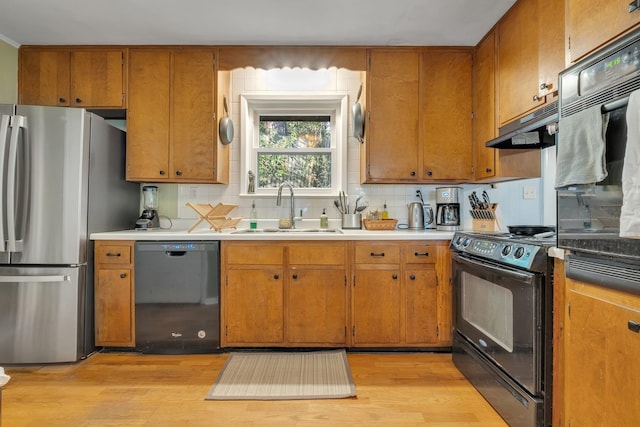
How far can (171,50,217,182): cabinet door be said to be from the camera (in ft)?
9.18

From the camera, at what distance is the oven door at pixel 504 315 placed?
1.55 meters

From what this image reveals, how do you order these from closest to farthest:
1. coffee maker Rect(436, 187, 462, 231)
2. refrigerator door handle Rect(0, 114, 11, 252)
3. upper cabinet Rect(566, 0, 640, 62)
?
upper cabinet Rect(566, 0, 640, 62) → refrigerator door handle Rect(0, 114, 11, 252) → coffee maker Rect(436, 187, 462, 231)

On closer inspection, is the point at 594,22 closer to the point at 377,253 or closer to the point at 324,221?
the point at 377,253

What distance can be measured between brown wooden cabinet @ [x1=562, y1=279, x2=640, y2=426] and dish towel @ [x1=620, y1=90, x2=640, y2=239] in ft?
0.78

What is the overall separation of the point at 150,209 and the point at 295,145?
56.3 inches

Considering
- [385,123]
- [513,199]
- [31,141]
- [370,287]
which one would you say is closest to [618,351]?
[370,287]

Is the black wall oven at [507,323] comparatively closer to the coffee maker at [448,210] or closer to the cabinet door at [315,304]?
the coffee maker at [448,210]

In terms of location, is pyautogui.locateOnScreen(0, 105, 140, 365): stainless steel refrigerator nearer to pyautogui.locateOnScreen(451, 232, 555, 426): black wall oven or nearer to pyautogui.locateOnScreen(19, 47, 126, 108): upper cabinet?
pyautogui.locateOnScreen(19, 47, 126, 108): upper cabinet

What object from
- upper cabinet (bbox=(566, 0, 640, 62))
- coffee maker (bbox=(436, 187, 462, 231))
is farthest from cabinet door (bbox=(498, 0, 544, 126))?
coffee maker (bbox=(436, 187, 462, 231))

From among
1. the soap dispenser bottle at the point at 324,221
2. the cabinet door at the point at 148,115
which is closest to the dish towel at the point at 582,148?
the soap dispenser bottle at the point at 324,221

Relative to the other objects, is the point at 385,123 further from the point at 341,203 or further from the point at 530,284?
the point at 530,284

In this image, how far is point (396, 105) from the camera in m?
2.82

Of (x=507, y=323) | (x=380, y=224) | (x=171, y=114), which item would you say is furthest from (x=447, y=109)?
(x=171, y=114)

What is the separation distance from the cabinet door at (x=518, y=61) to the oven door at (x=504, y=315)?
3.29 feet
